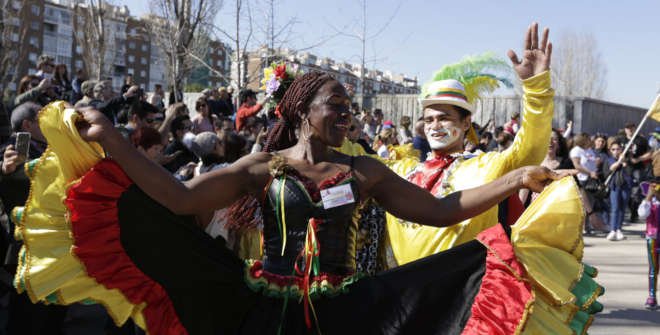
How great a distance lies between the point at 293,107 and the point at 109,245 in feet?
3.24

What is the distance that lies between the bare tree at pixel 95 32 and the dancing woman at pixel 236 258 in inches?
808

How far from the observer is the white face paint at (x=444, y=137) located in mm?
3947

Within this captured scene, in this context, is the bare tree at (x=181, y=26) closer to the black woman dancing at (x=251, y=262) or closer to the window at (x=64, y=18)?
the black woman dancing at (x=251, y=262)

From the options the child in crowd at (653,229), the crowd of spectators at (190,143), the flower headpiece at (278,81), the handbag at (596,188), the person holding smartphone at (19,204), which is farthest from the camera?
the handbag at (596,188)

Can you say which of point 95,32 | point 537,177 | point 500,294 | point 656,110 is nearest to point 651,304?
point 656,110

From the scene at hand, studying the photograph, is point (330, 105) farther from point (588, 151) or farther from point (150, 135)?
point (588, 151)

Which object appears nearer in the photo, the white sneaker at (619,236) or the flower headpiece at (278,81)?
the flower headpiece at (278,81)

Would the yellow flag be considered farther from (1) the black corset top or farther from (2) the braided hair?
(1) the black corset top

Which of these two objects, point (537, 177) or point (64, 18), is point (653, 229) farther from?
point (64, 18)

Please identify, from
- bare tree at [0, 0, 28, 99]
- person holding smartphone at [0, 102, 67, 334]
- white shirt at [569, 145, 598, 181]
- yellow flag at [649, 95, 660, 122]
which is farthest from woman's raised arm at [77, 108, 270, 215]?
bare tree at [0, 0, 28, 99]

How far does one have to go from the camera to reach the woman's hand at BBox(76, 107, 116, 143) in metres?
2.67

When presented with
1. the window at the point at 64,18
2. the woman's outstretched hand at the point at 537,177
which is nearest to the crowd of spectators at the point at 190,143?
the woman's outstretched hand at the point at 537,177

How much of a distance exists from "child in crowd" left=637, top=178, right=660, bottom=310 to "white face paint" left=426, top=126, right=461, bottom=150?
157 inches

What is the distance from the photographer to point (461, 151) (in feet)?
13.4
